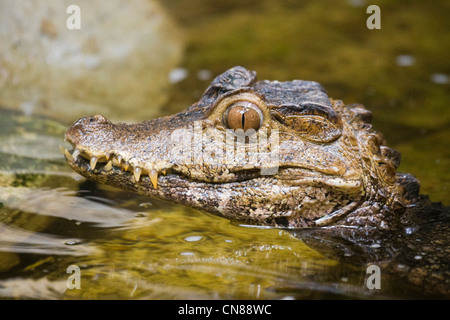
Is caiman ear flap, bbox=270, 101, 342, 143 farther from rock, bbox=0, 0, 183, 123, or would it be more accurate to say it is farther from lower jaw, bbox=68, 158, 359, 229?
rock, bbox=0, 0, 183, 123

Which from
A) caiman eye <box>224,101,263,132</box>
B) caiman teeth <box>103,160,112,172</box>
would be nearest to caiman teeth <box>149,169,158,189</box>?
caiman teeth <box>103,160,112,172</box>

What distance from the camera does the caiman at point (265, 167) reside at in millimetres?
3633

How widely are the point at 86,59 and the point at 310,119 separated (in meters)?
4.61

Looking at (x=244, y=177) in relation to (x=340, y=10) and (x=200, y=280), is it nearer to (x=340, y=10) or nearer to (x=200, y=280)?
(x=200, y=280)

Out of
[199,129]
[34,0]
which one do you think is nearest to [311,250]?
[199,129]

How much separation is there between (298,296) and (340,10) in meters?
6.58

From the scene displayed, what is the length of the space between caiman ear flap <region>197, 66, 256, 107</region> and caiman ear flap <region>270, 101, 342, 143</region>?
1.19 ft

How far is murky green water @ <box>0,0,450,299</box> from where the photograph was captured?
3.18m

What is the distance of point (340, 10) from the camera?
8570 mm

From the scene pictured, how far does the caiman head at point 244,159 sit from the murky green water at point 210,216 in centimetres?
29

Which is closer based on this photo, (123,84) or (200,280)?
(200,280)

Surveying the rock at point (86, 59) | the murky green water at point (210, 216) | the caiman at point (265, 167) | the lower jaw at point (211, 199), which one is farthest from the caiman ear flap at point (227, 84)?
the rock at point (86, 59)

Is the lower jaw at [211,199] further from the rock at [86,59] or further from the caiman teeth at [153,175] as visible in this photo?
the rock at [86,59]
